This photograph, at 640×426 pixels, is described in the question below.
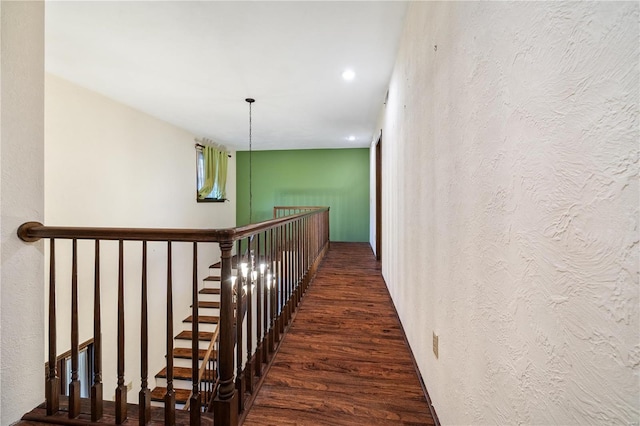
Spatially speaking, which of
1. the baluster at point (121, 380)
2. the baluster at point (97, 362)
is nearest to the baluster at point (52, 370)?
the baluster at point (97, 362)

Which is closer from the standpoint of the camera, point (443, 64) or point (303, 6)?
point (443, 64)

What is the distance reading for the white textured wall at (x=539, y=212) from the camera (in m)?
0.44

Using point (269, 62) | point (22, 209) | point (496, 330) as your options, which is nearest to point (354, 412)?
point (496, 330)

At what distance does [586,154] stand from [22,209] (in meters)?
2.12

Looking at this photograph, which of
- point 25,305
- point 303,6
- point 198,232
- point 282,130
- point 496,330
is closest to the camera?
point 496,330

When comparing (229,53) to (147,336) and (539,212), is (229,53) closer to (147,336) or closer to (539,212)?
(147,336)

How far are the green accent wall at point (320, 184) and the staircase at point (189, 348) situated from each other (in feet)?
7.54

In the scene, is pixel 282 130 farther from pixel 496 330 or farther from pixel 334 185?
pixel 496 330

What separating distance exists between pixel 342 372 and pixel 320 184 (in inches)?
222

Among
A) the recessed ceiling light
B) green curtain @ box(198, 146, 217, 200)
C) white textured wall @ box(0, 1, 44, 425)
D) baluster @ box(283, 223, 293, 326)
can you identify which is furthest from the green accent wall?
white textured wall @ box(0, 1, 44, 425)

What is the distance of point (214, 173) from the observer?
6441mm

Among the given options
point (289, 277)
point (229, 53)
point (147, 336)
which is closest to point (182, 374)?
point (289, 277)

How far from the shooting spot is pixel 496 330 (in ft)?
2.70

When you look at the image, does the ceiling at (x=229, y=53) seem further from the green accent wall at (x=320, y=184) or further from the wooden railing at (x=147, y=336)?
the green accent wall at (x=320, y=184)
